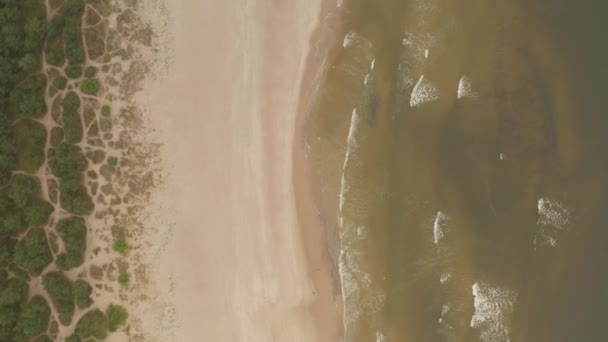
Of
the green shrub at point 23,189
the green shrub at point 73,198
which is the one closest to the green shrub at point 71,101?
the green shrub at point 73,198

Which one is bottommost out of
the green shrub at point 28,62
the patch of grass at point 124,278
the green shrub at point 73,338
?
the green shrub at point 73,338

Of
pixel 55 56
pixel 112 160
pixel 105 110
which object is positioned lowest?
pixel 112 160

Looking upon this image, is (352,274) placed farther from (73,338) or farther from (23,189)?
(23,189)

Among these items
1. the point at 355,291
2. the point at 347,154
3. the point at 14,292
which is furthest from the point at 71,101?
the point at 355,291

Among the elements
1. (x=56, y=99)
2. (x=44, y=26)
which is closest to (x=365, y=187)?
(x=56, y=99)

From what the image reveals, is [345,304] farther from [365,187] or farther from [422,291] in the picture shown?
[365,187]

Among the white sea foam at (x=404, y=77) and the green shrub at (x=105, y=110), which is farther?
the white sea foam at (x=404, y=77)

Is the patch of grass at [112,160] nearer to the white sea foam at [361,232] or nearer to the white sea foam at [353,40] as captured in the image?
the white sea foam at [361,232]
